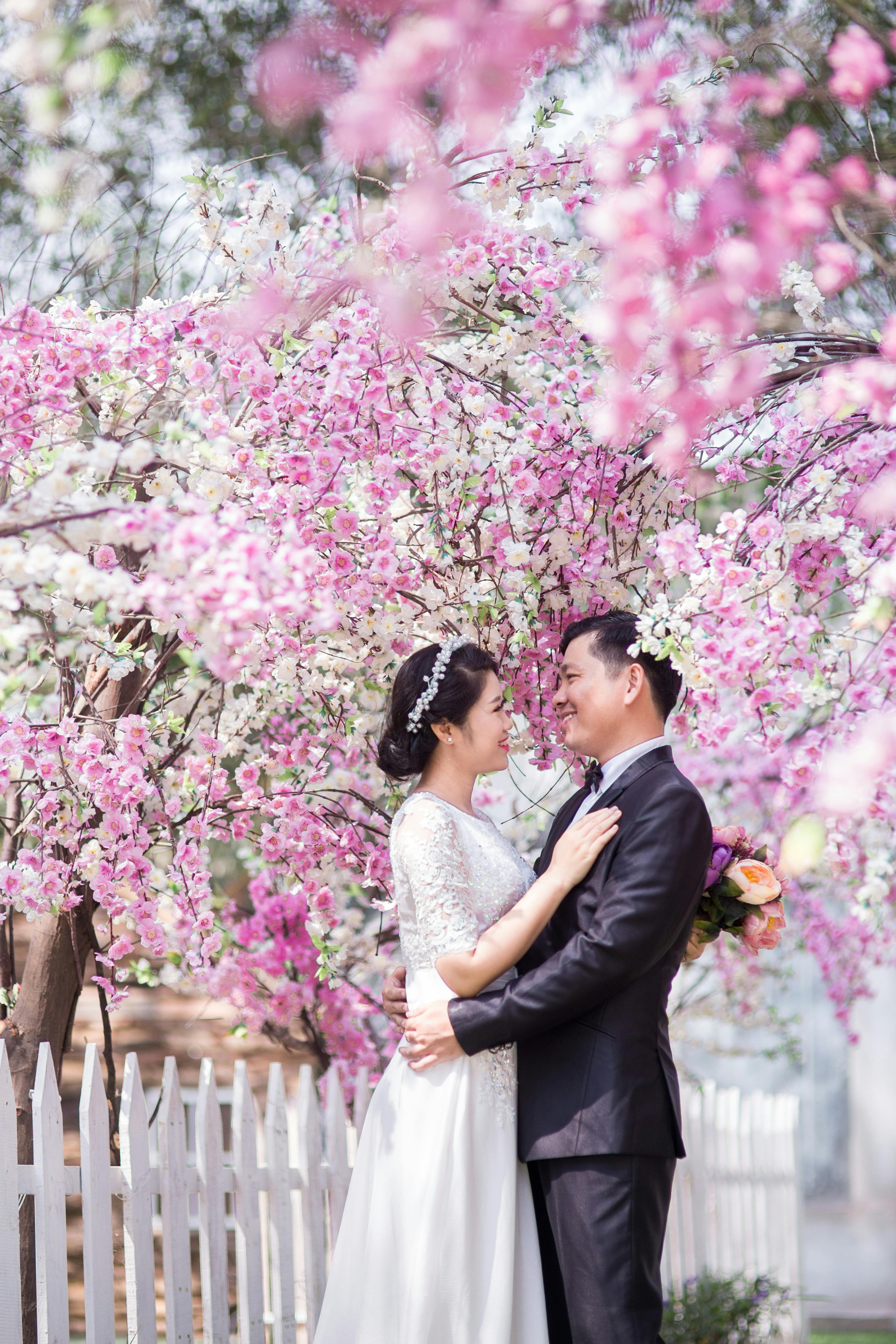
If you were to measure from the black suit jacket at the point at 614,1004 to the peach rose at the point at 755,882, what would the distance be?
0.22 m

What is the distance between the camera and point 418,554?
10.1 ft

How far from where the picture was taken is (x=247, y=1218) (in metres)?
3.31

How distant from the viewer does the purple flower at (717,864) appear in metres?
2.96

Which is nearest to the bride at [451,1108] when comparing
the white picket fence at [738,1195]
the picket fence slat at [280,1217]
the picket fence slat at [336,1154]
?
the picket fence slat at [280,1217]

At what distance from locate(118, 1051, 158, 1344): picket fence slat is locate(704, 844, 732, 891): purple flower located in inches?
53.8

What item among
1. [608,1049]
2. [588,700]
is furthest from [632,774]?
[608,1049]

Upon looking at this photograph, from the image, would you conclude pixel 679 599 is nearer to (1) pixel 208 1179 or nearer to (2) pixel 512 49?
(2) pixel 512 49

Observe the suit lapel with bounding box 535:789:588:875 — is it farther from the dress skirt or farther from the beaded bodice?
the dress skirt

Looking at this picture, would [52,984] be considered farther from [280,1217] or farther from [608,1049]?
[608,1049]

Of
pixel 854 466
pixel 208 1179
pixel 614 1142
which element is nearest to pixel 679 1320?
pixel 208 1179

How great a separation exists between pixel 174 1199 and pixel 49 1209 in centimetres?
42

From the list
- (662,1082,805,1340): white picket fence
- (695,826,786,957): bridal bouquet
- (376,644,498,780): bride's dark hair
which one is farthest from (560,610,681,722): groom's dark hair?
(662,1082,805,1340): white picket fence

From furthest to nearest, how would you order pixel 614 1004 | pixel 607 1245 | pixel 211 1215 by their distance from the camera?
pixel 211 1215 → pixel 614 1004 → pixel 607 1245

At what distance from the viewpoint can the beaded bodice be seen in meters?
2.66
